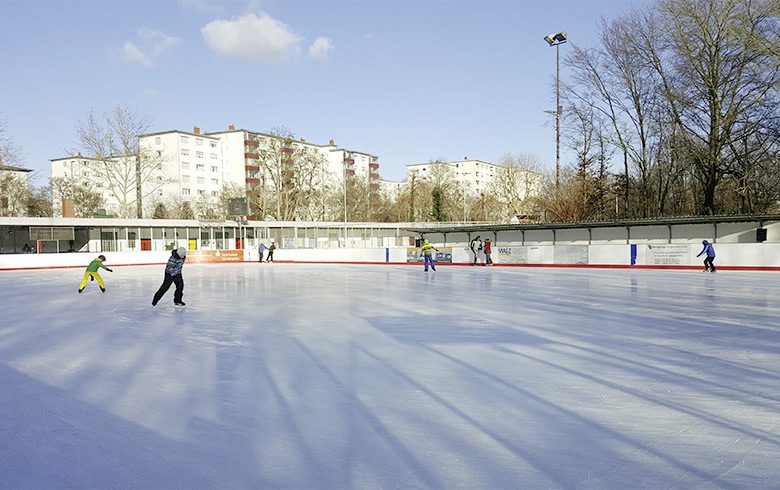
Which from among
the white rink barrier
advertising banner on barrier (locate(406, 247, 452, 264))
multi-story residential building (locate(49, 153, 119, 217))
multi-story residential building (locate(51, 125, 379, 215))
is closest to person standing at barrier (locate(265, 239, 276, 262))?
the white rink barrier

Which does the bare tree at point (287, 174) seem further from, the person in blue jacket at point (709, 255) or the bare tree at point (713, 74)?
the person in blue jacket at point (709, 255)

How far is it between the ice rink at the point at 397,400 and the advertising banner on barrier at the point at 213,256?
26.6 m

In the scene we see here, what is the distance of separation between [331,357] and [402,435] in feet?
9.76

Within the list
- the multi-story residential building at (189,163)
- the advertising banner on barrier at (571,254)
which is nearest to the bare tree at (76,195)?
the multi-story residential building at (189,163)

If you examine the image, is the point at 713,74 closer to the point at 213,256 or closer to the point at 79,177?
the point at 213,256

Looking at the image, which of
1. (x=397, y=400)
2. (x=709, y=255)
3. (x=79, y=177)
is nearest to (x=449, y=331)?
(x=397, y=400)

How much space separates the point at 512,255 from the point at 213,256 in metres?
20.6

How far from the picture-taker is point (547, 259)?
27.8 meters

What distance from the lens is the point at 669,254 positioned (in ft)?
80.6

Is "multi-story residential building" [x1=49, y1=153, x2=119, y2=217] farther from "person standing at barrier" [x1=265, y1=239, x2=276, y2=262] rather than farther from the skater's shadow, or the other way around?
the skater's shadow

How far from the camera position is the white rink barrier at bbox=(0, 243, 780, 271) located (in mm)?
23041

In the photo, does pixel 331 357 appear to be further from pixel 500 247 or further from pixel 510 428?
pixel 500 247

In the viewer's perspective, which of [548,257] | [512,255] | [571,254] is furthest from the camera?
[512,255]

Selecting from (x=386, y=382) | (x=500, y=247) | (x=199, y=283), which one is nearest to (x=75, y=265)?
(x=199, y=283)
